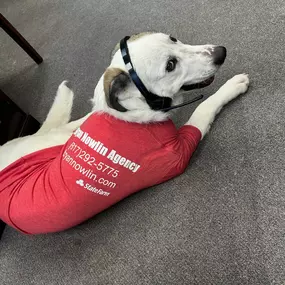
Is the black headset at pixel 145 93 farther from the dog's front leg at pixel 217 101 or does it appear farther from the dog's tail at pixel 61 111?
the dog's tail at pixel 61 111

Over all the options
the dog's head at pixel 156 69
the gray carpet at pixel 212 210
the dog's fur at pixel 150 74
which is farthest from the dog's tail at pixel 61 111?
the dog's head at pixel 156 69

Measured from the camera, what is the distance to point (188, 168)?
1.74 metres

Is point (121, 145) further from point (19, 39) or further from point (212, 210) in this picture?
point (19, 39)

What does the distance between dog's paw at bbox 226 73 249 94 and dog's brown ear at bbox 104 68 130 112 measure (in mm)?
646

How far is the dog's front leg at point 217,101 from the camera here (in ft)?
5.69

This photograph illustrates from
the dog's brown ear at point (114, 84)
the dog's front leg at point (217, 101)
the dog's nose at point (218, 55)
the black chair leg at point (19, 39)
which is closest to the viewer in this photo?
the dog's brown ear at point (114, 84)

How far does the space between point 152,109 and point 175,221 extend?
56cm

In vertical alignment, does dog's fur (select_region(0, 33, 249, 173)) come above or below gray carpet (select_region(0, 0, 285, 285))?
above

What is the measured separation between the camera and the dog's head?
141 cm

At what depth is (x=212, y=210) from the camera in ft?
5.12

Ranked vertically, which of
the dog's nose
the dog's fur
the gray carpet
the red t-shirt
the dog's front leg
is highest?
the dog's fur

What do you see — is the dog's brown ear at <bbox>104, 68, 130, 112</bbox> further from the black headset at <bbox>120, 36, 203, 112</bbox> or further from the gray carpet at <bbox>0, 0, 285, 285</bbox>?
the gray carpet at <bbox>0, 0, 285, 285</bbox>

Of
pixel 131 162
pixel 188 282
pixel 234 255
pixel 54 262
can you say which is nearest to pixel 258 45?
pixel 131 162

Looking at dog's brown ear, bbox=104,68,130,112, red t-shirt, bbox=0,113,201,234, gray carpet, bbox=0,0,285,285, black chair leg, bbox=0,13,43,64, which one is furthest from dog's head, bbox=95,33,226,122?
black chair leg, bbox=0,13,43,64
